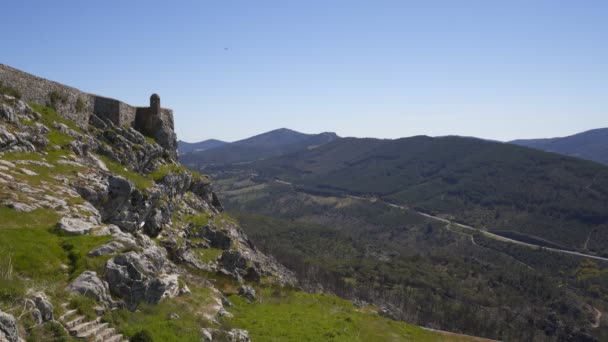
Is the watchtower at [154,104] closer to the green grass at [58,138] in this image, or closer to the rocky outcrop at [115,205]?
the rocky outcrop at [115,205]

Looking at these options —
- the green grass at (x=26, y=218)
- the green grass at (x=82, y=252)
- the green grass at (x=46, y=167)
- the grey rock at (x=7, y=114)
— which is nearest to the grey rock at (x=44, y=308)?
the green grass at (x=82, y=252)

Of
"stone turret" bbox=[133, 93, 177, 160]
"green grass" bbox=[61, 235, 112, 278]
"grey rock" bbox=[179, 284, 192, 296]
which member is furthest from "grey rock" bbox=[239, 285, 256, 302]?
"stone turret" bbox=[133, 93, 177, 160]

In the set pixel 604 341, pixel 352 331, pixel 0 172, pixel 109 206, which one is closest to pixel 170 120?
pixel 109 206

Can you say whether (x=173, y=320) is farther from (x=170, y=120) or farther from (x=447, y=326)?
(x=447, y=326)

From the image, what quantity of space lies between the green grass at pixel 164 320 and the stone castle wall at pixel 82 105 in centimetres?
2907

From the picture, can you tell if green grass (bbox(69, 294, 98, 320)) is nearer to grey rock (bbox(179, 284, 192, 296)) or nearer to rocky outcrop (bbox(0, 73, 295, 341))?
rocky outcrop (bbox(0, 73, 295, 341))

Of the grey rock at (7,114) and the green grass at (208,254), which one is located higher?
the grey rock at (7,114)

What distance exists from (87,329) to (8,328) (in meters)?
3.99

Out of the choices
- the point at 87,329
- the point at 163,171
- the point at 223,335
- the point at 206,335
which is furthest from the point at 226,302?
the point at 163,171

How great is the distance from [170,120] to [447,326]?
350 feet

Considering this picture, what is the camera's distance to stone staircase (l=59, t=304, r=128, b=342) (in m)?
16.7

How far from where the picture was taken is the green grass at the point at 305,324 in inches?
1146

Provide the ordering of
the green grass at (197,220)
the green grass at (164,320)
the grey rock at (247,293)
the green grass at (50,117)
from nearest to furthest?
the green grass at (164,320) < the grey rock at (247,293) < the green grass at (50,117) < the green grass at (197,220)

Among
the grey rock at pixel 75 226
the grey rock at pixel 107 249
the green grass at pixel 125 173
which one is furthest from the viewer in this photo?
the green grass at pixel 125 173
